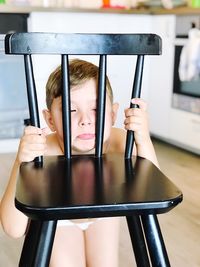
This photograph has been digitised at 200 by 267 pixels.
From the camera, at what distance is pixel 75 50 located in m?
0.96

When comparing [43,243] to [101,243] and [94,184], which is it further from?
[101,243]

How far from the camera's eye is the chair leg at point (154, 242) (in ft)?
2.67

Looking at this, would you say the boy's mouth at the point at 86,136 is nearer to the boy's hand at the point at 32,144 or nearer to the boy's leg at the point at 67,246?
the boy's hand at the point at 32,144

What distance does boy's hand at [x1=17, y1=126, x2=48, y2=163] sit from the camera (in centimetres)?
91

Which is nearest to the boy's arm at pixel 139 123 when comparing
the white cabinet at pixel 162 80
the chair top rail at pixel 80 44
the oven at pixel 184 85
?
the chair top rail at pixel 80 44

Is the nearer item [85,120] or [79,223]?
[85,120]

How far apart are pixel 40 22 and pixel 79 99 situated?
1.99 meters

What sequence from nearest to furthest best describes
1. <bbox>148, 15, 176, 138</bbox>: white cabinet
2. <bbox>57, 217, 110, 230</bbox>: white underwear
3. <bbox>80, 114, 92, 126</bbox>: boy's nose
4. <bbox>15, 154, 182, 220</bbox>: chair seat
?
<bbox>15, 154, 182, 220</bbox>: chair seat
<bbox>80, 114, 92, 126</bbox>: boy's nose
<bbox>57, 217, 110, 230</bbox>: white underwear
<bbox>148, 15, 176, 138</bbox>: white cabinet

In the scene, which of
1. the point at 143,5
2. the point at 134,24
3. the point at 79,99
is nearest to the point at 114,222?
the point at 79,99

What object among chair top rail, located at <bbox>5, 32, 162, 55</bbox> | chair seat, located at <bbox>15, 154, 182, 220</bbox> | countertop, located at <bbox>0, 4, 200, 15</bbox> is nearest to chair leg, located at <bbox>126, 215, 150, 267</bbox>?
chair seat, located at <bbox>15, 154, 182, 220</bbox>

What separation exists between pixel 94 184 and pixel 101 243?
401mm

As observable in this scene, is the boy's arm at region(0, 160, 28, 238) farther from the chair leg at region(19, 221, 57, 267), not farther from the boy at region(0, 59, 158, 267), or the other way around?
the chair leg at region(19, 221, 57, 267)

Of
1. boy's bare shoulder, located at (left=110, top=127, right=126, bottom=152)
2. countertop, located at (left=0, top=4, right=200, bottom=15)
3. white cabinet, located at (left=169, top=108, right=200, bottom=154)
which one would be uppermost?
countertop, located at (left=0, top=4, right=200, bottom=15)

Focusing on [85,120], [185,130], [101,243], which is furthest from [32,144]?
[185,130]
